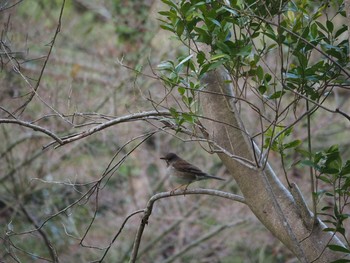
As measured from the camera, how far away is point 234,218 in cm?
752

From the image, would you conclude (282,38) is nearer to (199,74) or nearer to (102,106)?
(199,74)

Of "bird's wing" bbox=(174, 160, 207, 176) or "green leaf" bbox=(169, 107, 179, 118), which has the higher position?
"bird's wing" bbox=(174, 160, 207, 176)

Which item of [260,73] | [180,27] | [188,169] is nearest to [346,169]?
[260,73]

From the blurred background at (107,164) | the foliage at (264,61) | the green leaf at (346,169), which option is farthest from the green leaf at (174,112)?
the blurred background at (107,164)

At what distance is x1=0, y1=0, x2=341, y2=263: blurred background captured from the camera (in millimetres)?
6895

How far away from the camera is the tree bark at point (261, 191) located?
2.90 meters

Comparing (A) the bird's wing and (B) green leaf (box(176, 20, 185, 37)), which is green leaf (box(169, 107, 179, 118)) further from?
(A) the bird's wing

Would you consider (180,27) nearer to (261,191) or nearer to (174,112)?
(174,112)

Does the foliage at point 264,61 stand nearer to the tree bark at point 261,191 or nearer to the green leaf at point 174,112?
the green leaf at point 174,112

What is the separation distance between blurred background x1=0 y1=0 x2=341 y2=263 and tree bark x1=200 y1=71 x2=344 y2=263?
138 inches

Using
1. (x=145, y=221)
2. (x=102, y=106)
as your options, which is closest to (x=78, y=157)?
(x=102, y=106)

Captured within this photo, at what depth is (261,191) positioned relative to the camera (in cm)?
302

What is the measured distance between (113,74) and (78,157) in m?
1.15

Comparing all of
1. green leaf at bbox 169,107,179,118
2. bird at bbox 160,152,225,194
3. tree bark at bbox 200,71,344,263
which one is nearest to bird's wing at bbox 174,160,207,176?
bird at bbox 160,152,225,194
